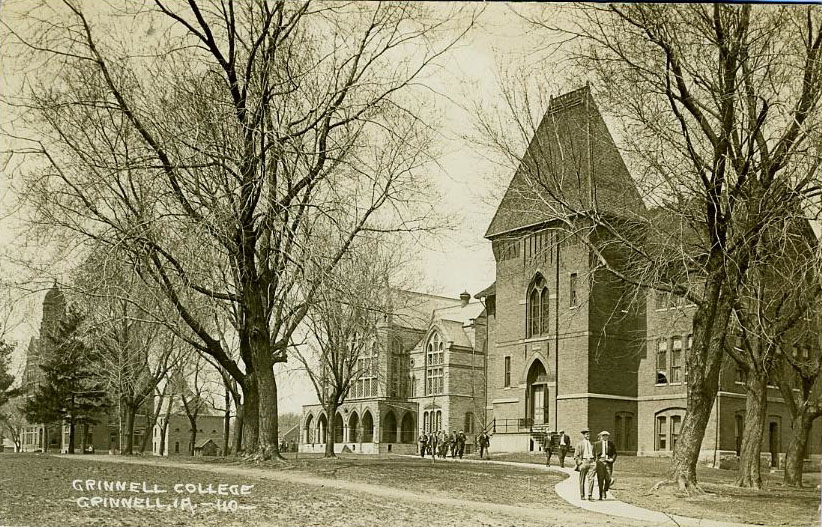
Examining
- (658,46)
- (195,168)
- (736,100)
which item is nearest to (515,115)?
(658,46)

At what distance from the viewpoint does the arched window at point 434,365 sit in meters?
12.1

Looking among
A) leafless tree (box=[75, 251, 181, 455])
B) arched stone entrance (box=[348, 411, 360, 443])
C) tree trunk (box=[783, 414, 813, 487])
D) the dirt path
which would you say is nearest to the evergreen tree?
leafless tree (box=[75, 251, 181, 455])

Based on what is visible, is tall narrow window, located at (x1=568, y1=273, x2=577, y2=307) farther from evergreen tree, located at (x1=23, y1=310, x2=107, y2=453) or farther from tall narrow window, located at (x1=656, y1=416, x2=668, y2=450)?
evergreen tree, located at (x1=23, y1=310, x2=107, y2=453)

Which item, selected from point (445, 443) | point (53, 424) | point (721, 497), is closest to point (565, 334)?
point (445, 443)

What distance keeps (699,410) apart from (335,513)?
480cm

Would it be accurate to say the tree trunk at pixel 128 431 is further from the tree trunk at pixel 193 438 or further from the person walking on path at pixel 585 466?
the tree trunk at pixel 193 438

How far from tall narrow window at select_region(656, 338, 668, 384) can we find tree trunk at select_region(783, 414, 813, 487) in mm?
1800

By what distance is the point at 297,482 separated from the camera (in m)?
9.56

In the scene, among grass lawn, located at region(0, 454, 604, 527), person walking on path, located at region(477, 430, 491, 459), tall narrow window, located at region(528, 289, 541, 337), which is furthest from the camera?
person walking on path, located at region(477, 430, 491, 459)

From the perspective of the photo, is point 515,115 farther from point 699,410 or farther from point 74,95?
point 74,95

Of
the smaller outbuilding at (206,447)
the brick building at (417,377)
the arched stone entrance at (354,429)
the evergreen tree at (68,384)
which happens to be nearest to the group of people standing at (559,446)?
the brick building at (417,377)

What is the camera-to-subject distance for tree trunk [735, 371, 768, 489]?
1066 centimetres

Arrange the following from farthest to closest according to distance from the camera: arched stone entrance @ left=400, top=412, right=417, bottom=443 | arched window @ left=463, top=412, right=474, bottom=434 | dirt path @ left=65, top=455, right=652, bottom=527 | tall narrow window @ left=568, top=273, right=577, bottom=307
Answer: arched stone entrance @ left=400, top=412, right=417, bottom=443, arched window @ left=463, top=412, right=474, bottom=434, tall narrow window @ left=568, top=273, right=577, bottom=307, dirt path @ left=65, top=455, right=652, bottom=527

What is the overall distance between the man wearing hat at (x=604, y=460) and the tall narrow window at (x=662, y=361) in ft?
5.28
